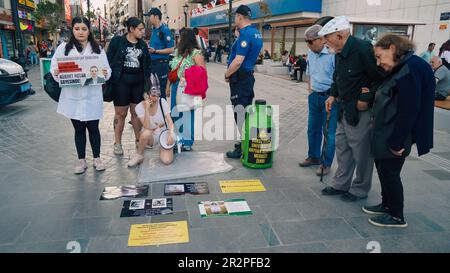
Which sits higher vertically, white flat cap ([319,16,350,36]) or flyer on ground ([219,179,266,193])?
white flat cap ([319,16,350,36])

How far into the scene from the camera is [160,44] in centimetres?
634

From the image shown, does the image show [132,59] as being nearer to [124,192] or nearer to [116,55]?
[116,55]

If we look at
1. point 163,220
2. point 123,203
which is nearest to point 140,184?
point 123,203

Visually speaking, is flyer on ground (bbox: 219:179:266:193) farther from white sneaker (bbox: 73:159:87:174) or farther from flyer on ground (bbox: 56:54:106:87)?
flyer on ground (bbox: 56:54:106:87)

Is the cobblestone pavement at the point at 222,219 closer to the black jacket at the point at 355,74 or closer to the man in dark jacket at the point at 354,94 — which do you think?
the man in dark jacket at the point at 354,94

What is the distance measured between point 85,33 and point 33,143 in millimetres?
2679

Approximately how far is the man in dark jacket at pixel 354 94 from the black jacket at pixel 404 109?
0.32 meters

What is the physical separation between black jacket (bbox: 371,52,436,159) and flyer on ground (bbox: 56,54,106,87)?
3.15 meters

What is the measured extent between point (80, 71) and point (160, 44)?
99.0 inches

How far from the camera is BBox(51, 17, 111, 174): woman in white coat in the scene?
403 centimetres

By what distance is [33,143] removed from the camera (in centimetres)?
576

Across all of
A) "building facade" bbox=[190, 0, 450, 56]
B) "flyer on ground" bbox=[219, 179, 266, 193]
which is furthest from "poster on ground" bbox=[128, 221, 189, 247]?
"building facade" bbox=[190, 0, 450, 56]

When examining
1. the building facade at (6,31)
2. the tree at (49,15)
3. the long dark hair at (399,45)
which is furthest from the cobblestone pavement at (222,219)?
the tree at (49,15)

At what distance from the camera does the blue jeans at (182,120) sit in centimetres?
520
